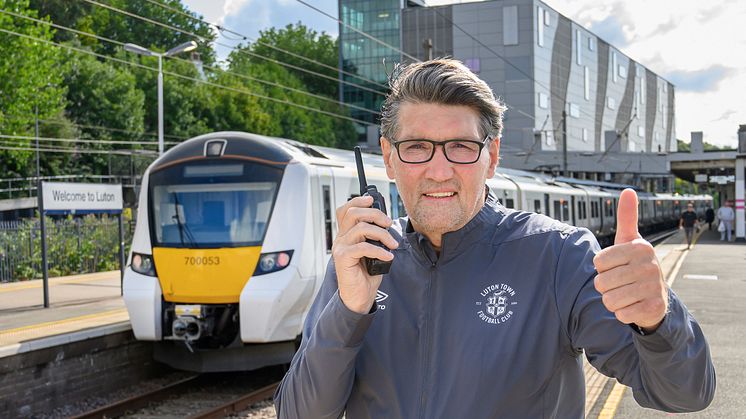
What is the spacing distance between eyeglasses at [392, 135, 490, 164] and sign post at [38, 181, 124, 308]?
1051cm

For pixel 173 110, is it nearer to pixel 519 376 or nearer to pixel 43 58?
pixel 43 58

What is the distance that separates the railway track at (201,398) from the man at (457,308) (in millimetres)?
5901

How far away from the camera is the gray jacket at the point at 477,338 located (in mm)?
1987

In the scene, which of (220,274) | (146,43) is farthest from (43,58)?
(220,274)

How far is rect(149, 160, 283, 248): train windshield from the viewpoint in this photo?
8.91 meters

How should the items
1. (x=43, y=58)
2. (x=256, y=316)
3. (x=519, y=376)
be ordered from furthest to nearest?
(x=43, y=58) < (x=256, y=316) < (x=519, y=376)

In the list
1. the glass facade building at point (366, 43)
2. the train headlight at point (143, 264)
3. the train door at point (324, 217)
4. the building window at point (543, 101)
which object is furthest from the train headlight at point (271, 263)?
the building window at point (543, 101)

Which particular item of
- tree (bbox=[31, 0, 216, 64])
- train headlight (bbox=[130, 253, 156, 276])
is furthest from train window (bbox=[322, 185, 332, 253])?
tree (bbox=[31, 0, 216, 64])

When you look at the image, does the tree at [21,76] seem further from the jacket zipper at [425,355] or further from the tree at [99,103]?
the jacket zipper at [425,355]

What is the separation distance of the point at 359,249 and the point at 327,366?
1.14 ft

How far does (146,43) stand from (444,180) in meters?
57.3

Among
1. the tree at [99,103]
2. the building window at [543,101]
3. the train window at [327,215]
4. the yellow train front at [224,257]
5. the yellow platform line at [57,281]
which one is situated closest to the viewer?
the yellow train front at [224,257]

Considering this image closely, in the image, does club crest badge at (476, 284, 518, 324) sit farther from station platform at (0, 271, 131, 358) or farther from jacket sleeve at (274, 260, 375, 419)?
station platform at (0, 271, 131, 358)

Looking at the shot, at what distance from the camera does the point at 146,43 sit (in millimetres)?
55625
